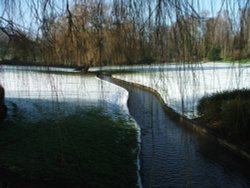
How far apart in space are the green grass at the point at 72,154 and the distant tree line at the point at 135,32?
6.18 feet

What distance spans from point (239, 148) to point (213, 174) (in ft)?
5.03

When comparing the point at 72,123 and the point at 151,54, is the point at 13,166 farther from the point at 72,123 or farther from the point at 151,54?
the point at 151,54

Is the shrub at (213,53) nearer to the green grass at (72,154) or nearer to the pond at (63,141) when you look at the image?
the pond at (63,141)

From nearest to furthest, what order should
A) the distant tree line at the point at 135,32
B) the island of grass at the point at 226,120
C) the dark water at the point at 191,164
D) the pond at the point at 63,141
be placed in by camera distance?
1. the distant tree line at the point at 135,32
2. the pond at the point at 63,141
3. the dark water at the point at 191,164
4. the island of grass at the point at 226,120

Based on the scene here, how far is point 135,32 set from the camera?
237 cm

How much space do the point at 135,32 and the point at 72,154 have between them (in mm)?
5292

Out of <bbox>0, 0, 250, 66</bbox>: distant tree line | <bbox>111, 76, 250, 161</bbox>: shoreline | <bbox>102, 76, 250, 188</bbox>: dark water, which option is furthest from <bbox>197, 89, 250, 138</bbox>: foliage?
<bbox>0, 0, 250, 66</bbox>: distant tree line

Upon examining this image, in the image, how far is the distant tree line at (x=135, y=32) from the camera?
205 centimetres

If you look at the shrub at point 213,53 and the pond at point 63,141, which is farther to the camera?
the pond at point 63,141

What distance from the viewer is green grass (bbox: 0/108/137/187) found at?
19.3 ft

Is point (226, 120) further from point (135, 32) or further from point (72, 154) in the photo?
point (135, 32)

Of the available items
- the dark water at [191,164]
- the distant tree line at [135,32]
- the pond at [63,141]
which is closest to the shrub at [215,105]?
the dark water at [191,164]

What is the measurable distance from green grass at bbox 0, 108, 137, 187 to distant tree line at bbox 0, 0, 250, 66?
1.88m

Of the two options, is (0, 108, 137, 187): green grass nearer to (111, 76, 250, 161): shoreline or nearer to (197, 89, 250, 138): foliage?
(111, 76, 250, 161): shoreline
